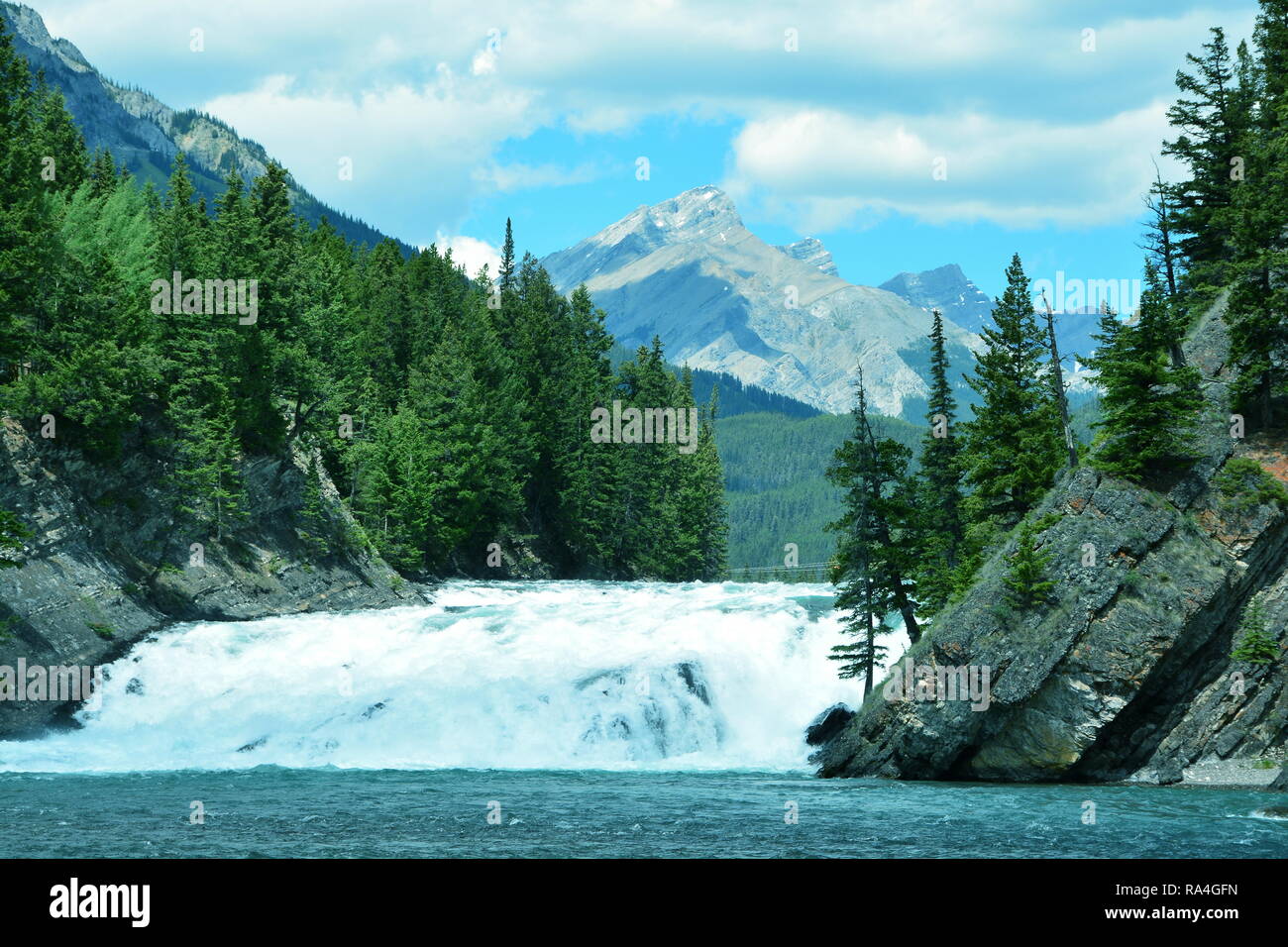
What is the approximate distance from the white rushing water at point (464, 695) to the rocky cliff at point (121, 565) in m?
1.48

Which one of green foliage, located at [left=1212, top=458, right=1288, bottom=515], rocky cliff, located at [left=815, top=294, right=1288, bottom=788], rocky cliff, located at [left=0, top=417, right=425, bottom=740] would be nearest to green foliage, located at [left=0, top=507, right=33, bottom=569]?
rocky cliff, located at [left=0, top=417, right=425, bottom=740]

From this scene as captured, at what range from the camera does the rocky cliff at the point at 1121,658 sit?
34.8 metres

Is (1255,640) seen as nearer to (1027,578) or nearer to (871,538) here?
(1027,578)

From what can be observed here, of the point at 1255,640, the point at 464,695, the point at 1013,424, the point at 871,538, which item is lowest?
the point at 464,695

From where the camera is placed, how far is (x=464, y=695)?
41.8 m

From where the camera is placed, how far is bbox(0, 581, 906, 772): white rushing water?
3856 cm

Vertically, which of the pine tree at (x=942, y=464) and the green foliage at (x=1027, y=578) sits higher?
the pine tree at (x=942, y=464)

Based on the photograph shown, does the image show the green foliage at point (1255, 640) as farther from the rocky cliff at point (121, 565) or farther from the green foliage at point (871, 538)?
the rocky cliff at point (121, 565)

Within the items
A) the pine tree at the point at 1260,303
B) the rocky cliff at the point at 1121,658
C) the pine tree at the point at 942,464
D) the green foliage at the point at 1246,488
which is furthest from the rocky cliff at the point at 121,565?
the pine tree at the point at 1260,303

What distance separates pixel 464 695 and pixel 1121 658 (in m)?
22.3

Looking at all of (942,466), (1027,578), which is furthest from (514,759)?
(942,466)
